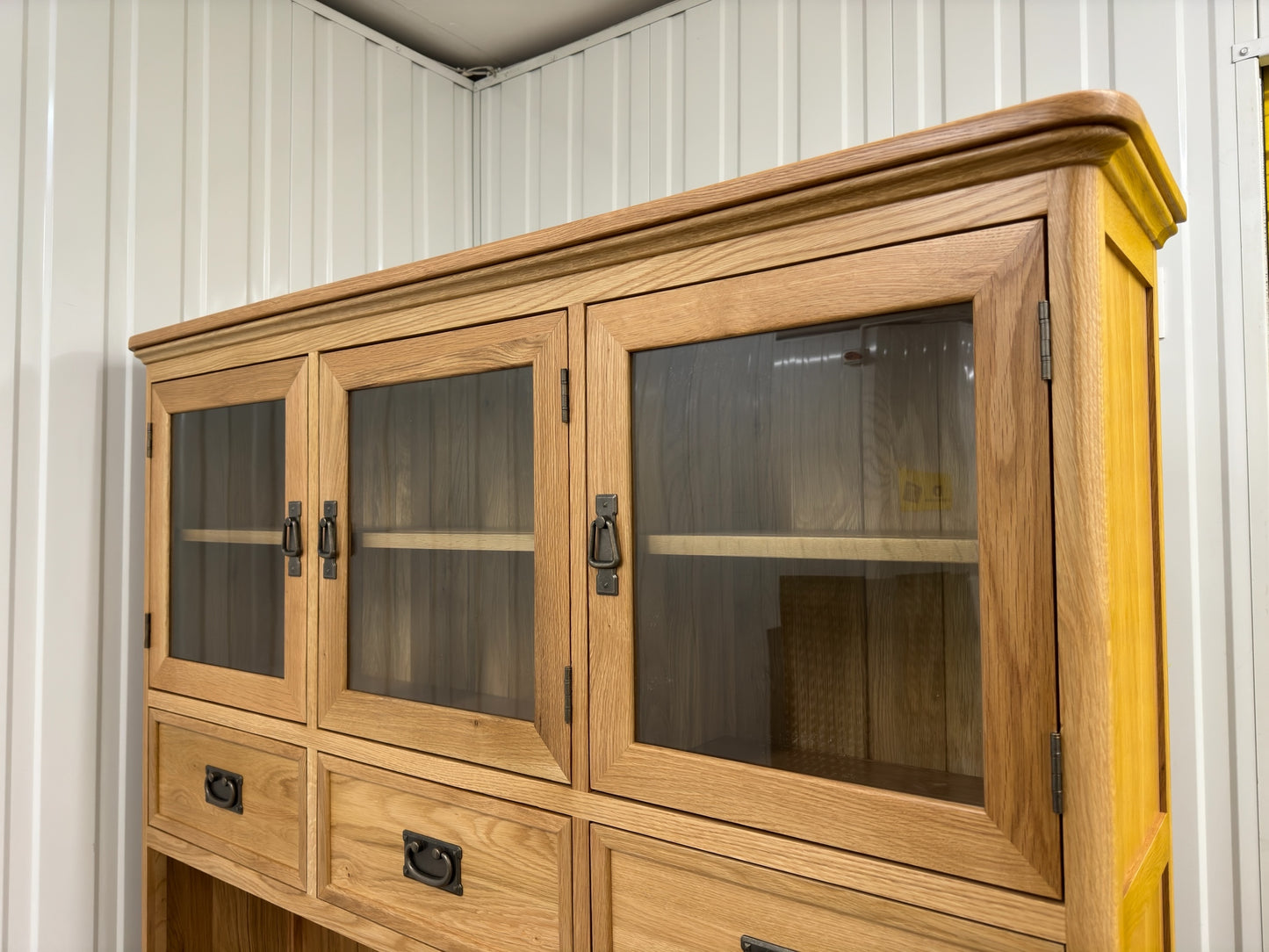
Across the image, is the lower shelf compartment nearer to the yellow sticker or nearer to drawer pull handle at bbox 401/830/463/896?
drawer pull handle at bbox 401/830/463/896

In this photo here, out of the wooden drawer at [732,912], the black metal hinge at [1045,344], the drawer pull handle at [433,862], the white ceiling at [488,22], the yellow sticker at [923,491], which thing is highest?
the white ceiling at [488,22]

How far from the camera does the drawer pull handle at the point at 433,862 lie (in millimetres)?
1016

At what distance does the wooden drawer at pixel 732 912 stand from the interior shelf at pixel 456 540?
32 cm

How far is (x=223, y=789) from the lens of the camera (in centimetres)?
130

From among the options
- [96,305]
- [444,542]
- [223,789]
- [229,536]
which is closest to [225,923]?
[223,789]

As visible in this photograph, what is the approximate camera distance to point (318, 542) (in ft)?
3.85

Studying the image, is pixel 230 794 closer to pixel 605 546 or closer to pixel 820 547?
pixel 605 546

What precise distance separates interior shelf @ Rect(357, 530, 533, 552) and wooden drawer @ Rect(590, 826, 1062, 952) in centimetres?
32

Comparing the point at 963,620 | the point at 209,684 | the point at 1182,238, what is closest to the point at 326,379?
the point at 209,684

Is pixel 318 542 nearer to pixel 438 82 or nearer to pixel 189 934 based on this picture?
pixel 189 934

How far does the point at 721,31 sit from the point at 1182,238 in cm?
93

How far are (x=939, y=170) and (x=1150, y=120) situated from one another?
0.74 m

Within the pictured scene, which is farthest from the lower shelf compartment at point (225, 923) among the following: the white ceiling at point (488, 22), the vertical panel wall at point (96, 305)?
the white ceiling at point (488, 22)

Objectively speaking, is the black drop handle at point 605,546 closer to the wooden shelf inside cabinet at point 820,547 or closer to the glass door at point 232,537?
the wooden shelf inside cabinet at point 820,547
